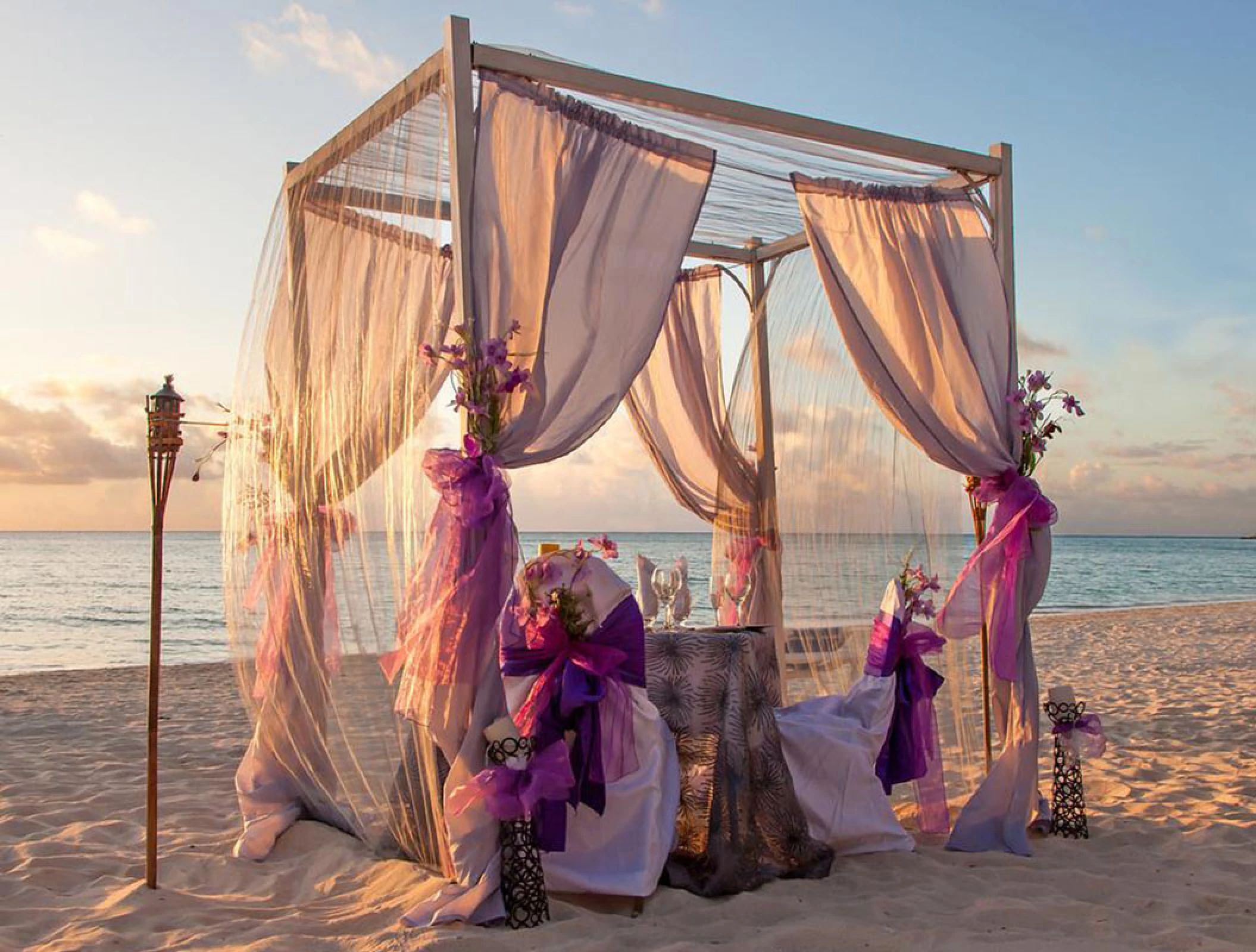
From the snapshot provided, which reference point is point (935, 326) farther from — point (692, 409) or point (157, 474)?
point (157, 474)

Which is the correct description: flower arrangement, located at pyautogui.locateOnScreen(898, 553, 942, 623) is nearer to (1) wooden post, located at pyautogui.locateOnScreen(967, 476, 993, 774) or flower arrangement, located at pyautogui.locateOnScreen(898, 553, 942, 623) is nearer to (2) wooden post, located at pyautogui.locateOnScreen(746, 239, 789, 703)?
(1) wooden post, located at pyautogui.locateOnScreen(967, 476, 993, 774)

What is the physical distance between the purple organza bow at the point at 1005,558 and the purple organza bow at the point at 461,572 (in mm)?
1996

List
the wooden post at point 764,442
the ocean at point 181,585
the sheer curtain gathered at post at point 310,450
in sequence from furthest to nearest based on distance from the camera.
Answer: the ocean at point 181,585, the wooden post at point 764,442, the sheer curtain gathered at post at point 310,450

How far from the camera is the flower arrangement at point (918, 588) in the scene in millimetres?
4566

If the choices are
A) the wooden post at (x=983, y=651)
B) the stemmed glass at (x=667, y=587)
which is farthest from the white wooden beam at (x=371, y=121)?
the wooden post at (x=983, y=651)

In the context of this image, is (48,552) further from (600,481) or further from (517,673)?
(517,673)

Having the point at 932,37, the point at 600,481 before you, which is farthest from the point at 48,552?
the point at 932,37

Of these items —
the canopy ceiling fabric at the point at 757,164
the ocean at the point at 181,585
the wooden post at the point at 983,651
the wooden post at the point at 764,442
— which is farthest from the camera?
the ocean at the point at 181,585

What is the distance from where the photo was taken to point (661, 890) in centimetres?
343

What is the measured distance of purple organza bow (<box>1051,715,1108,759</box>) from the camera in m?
4.16

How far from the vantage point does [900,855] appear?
389 cm

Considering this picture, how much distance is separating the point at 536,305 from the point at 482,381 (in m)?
0.34

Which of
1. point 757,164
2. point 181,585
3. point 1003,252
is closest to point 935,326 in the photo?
point 1003,252

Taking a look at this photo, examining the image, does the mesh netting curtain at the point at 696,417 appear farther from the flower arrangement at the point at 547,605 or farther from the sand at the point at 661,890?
the flower arrangement at the point at 547,605
